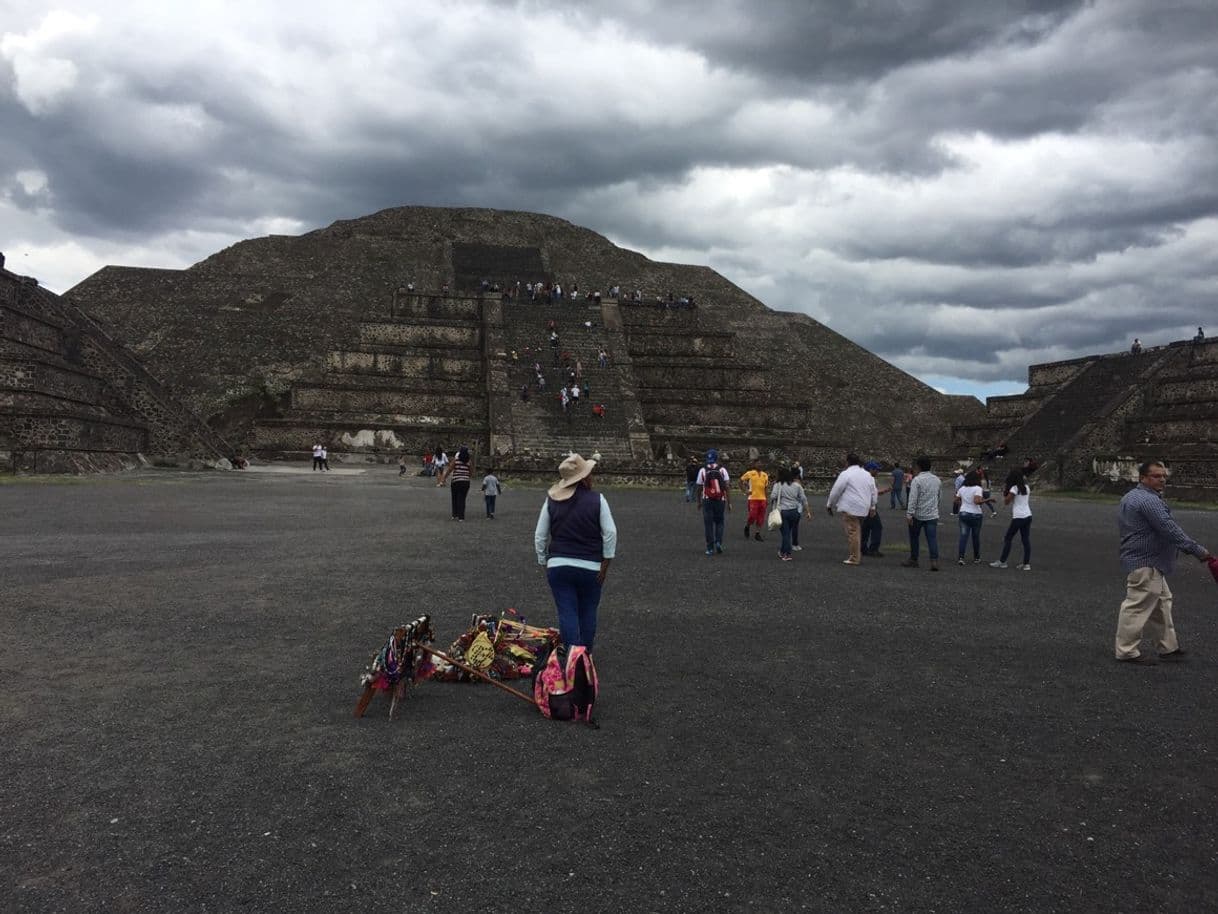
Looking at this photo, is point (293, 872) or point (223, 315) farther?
point (223, 315)

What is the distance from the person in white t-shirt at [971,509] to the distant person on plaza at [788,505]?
215cm

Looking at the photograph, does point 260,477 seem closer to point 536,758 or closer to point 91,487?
point 91,487

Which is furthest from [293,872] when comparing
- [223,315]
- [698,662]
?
[223,315]

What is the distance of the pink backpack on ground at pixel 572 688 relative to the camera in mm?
4848

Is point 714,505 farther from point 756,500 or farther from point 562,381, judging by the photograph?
point 562,381

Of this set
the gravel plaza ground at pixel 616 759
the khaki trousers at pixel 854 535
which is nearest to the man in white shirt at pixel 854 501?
the khaki trousers at pixel 854 535

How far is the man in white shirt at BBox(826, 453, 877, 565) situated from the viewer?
37.2 ft

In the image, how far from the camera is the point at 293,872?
10.3ft

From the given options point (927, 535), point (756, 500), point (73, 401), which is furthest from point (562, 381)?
point (927, 535)

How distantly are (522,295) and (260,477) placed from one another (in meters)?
21.1

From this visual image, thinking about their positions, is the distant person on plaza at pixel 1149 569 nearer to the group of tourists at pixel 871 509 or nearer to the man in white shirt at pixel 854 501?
the group of tourists at pixel 871 509

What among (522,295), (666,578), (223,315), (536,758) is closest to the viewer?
(536,758)

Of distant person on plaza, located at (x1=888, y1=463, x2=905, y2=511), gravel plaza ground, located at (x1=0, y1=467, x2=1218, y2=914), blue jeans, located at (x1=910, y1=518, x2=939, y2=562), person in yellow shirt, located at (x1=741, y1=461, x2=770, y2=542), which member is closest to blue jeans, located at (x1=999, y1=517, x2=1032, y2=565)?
blue jeans, located at (x1=910, y1=518, x2=939, y2=562)

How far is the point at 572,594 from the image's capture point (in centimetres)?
534
